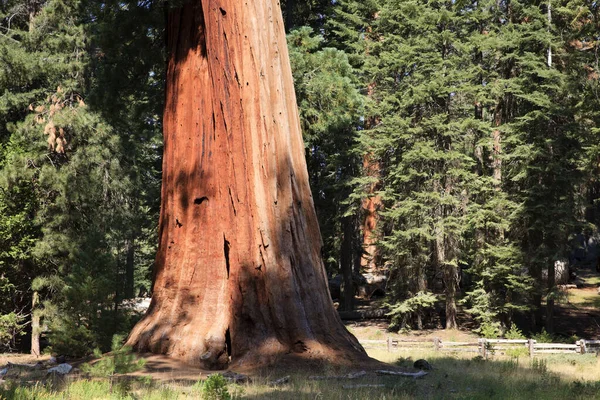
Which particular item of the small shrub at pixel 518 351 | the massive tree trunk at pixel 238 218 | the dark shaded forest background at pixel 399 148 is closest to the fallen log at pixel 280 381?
the massive tree trunk at pixel 238 218

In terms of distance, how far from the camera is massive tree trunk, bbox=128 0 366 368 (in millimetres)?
10516

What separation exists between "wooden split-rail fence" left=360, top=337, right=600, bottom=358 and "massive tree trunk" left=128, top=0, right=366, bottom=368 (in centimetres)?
975

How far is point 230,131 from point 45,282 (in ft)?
49.0

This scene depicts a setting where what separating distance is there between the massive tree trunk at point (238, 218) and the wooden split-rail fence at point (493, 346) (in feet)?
32.0

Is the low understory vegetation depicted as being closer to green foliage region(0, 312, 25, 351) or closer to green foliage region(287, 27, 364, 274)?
green foliage region(287, 27, 364, 274)

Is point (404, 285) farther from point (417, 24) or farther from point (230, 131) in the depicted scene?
point (230, 131)

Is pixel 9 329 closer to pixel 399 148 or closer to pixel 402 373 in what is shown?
pixel 399 148

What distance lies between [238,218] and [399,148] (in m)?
19.1

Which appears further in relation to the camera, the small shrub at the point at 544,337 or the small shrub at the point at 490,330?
the small shrub at the point at 490,330

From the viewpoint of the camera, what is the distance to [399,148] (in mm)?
28953

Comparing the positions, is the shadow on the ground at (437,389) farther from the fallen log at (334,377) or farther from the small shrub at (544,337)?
the small shrub at (544,337)

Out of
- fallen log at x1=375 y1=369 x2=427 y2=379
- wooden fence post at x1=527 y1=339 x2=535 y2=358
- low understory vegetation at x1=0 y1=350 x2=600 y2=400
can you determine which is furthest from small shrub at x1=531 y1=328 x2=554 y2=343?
fallen log at x1=375 y1=369 x2=427 y2=379

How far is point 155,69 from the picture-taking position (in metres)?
16.9

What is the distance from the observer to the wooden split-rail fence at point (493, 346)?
19656 mm
